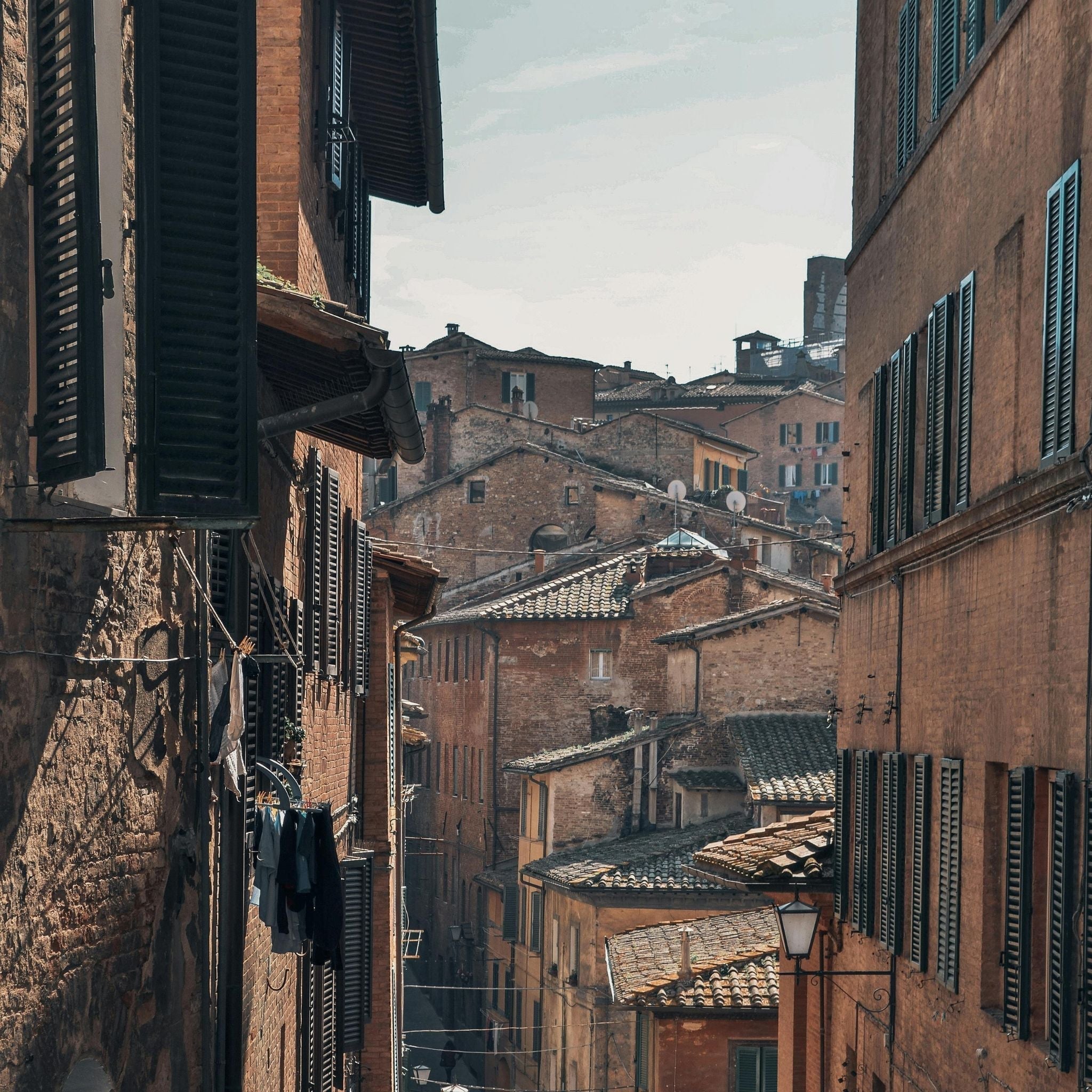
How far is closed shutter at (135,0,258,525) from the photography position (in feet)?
23.0

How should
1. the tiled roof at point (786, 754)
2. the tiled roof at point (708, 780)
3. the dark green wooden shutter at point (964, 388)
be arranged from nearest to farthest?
the dark green wooden shutter at point (964, 388) < the tiled roof at point (786, 754) < the tiled roof at point (708, 780)

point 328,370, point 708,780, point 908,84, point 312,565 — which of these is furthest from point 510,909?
point 328,370

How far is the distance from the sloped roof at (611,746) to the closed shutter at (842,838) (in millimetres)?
20423

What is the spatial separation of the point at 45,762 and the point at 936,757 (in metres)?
8.42

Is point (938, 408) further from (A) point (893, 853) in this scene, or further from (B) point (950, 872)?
(A) point (893, 853)

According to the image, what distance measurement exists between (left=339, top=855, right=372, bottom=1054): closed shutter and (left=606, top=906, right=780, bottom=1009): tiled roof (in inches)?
194

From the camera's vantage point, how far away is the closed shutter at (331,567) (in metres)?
14.3

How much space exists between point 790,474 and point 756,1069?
175 ft

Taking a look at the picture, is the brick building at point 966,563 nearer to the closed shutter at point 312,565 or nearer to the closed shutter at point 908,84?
the closed shutter at point 908,84

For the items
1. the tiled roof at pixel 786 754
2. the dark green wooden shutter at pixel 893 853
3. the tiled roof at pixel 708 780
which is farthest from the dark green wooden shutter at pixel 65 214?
the tiled roof at pixel 708 780

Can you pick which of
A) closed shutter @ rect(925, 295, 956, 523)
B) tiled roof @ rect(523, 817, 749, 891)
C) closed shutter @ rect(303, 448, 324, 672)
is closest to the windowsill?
closed shutter @ rect(925, 295, 956, 523)

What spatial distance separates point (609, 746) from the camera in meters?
38.6

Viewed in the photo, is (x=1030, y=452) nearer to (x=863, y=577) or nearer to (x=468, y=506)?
(x=863, y=577)

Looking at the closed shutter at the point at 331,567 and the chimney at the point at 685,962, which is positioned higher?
the closed shutter at the point at 331,567
